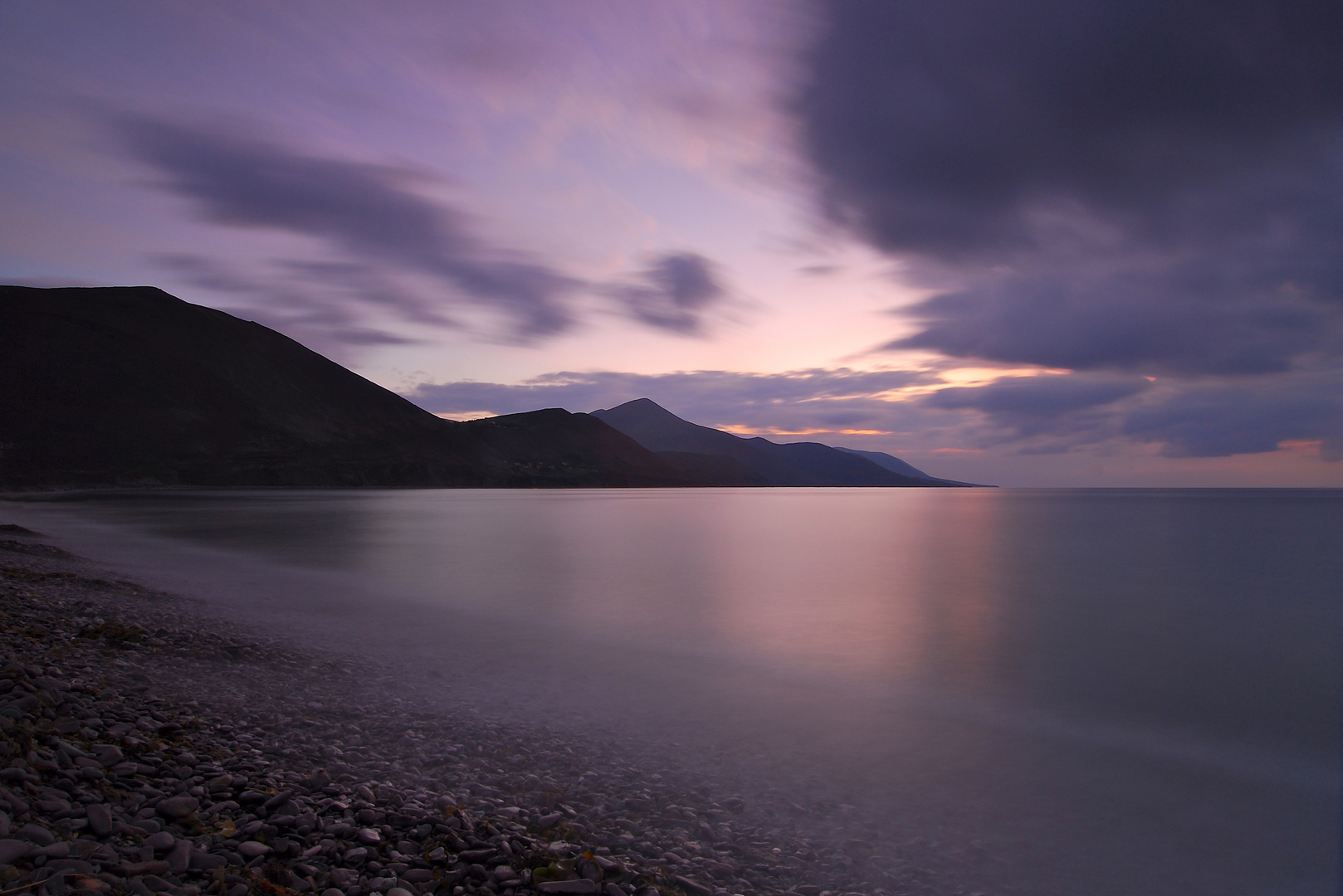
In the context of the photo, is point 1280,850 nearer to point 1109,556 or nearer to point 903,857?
A: point 903,857

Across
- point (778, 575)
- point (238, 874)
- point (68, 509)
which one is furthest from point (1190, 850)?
point (68, 509)

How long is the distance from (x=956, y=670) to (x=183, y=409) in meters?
166

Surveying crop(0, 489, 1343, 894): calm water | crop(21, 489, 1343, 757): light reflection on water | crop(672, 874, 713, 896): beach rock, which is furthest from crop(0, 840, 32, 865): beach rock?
crop(21, 489, 1343, 757): light reflection on water

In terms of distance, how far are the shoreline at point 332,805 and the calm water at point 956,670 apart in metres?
1.18

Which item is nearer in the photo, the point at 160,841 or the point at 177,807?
the point at 160,841

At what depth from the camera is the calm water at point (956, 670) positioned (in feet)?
19.4

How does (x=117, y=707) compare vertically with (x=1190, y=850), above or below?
above

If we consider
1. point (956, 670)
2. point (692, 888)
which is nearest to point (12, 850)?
point (692, 888)

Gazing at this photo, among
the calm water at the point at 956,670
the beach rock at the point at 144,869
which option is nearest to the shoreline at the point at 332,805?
the beach rock at the point at 144,869

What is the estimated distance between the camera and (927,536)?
42.7 m

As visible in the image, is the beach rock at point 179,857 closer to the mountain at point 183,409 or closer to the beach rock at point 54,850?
the beach rock at point 54,850

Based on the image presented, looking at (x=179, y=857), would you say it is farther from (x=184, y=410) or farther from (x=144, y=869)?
(x=184, y=410)

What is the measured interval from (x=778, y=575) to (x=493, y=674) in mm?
14671

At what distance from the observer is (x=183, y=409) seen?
Answer: 141 m
